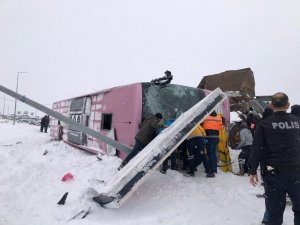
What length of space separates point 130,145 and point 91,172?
3.59ft

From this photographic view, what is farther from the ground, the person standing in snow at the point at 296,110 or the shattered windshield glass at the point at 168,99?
the person standing in snow at the point at 296,110

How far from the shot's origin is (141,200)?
5.12 m

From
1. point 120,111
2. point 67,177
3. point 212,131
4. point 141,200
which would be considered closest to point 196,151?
point 212,131

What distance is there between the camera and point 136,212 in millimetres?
4703

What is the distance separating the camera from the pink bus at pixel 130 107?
732 cm

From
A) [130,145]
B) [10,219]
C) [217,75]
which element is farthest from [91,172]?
[217,75]

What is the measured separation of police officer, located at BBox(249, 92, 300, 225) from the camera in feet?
11.6

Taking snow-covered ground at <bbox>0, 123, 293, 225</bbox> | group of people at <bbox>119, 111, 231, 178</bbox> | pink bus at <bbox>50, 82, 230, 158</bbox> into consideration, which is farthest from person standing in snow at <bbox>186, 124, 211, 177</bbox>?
pink bus at <bbox>50, 82, 230, 158</bbox>

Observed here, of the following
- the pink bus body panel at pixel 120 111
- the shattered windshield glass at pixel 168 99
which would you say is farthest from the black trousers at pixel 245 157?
the pink bus body panel at pixel 120 111

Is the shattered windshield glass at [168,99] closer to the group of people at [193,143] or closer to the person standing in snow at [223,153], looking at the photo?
the group of people at [193,143]

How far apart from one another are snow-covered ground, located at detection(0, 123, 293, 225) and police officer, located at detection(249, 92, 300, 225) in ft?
3.10

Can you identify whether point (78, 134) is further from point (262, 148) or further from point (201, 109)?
point (262, 148)

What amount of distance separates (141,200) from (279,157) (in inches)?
95.3

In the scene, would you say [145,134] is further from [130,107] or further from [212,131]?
[212,131]
